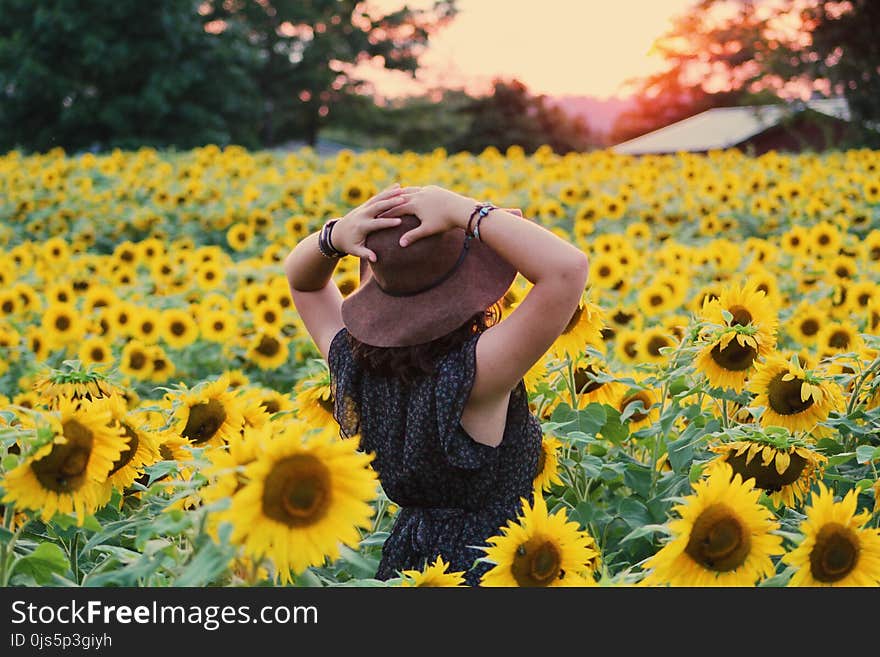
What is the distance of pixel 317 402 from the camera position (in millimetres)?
2854

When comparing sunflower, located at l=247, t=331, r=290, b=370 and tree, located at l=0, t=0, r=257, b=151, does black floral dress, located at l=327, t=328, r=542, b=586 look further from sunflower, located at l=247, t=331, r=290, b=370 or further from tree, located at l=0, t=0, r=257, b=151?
tree, located at l=0, t=0, r=257, b=151

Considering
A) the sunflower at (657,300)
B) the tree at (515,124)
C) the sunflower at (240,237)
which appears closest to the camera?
the sunflower at (657,300)

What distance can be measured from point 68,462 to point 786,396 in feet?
5.73

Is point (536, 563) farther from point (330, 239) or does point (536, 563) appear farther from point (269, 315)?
point (269, 315)

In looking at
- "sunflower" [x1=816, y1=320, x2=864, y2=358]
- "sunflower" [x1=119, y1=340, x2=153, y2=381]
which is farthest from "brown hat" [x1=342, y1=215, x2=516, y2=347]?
"sunflower" [x1=119, y1=340, x2=153, y2=381]

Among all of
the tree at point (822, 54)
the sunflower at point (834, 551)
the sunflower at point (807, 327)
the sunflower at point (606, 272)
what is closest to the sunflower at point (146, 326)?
the sunflower at point (606, 272)

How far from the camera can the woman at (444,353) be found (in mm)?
2148

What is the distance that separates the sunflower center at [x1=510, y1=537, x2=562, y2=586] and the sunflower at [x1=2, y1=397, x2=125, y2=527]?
78cm

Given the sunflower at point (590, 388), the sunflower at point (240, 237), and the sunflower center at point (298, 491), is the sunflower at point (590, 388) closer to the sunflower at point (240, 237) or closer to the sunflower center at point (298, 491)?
the sunflower center at point (298, 491)

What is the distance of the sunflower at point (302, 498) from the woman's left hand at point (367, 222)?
0.77 metres

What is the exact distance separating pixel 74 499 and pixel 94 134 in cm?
3255

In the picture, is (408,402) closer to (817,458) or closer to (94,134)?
(817,458)
